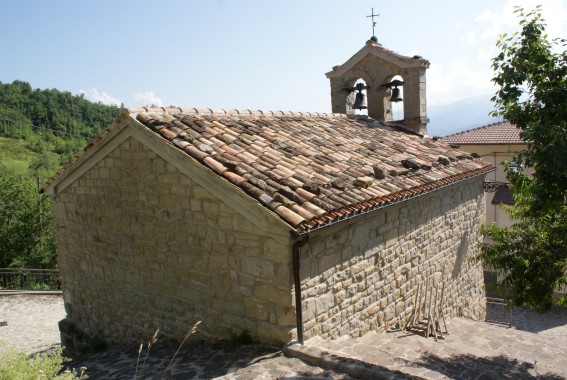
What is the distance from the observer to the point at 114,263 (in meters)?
6.91

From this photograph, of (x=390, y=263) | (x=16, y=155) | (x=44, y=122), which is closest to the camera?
(x=390, y=263)

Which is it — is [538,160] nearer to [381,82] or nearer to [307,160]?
[307,160]

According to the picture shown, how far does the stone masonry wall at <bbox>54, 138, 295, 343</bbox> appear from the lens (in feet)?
16.5

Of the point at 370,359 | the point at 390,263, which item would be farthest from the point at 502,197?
the point at 370,359

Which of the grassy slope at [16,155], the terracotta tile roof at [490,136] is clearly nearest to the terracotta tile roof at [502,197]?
the terracotta tile roof at [490,136]

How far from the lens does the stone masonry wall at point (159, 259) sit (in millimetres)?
5039

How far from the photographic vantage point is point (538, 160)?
207 inches

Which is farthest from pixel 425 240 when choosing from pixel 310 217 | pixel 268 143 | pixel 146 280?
pixel 146 280

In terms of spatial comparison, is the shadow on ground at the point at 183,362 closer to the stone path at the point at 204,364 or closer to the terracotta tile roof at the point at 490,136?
the stone path at the point at 204,364

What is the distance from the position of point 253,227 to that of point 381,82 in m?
6.82

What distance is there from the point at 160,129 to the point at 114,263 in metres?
2.50

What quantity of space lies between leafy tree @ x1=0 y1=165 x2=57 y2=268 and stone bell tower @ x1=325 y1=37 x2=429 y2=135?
68.7ft

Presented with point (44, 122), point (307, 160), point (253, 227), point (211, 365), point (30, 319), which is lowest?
point (30, 319)

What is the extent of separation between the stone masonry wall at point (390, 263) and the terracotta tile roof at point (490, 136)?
10.7m
